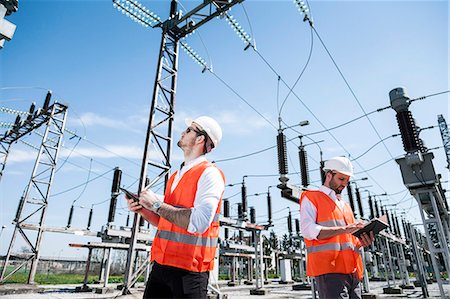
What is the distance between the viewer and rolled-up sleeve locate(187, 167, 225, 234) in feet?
5.09

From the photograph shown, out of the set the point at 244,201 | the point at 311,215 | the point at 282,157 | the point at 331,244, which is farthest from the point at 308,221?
the point at 244,201

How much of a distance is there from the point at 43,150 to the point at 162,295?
12.7m

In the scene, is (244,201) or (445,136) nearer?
(445,136)

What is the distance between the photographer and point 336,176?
2.91 m

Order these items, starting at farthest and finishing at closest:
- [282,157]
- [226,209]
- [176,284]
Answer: [226,209]
[282,157]
[176,284]

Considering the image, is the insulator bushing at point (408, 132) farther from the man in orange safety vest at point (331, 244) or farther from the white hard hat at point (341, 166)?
the man in orange safety vest at point (331, 244)

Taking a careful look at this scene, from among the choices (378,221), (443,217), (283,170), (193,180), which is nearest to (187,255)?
(193,180)

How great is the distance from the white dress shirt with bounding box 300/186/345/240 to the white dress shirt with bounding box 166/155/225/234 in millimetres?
1159

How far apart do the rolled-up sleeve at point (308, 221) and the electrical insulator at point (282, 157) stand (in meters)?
3.97

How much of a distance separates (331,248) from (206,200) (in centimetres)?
145

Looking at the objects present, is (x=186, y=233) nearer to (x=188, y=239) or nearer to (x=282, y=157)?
(x=188, y=239)

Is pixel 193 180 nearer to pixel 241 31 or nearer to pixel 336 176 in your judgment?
pixel 336 176

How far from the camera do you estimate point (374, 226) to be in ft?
7.98

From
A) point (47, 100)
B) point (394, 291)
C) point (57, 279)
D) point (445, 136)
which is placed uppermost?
point (47, 100)
